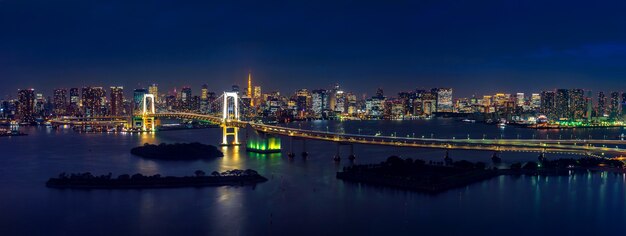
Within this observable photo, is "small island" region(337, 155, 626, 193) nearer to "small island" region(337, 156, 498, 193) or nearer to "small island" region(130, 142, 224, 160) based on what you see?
"small island" region(337, 156, 498, 193)

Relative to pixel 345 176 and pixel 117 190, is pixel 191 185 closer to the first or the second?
pixel 117 190

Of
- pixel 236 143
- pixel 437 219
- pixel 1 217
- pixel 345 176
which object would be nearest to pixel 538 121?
pixel 236 143

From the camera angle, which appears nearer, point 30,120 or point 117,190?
point 117,190

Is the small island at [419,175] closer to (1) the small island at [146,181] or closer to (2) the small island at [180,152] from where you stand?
(1) the small island at [146,181]

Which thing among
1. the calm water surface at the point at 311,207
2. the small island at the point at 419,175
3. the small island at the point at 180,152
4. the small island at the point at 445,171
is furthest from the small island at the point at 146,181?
the small island at the point at 180,152

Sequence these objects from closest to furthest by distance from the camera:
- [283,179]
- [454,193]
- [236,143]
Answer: [454,193]
[283,179]
[236,143]

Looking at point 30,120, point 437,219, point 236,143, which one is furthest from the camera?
point 30,120

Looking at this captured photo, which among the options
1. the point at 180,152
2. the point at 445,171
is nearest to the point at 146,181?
the point at 180,152
